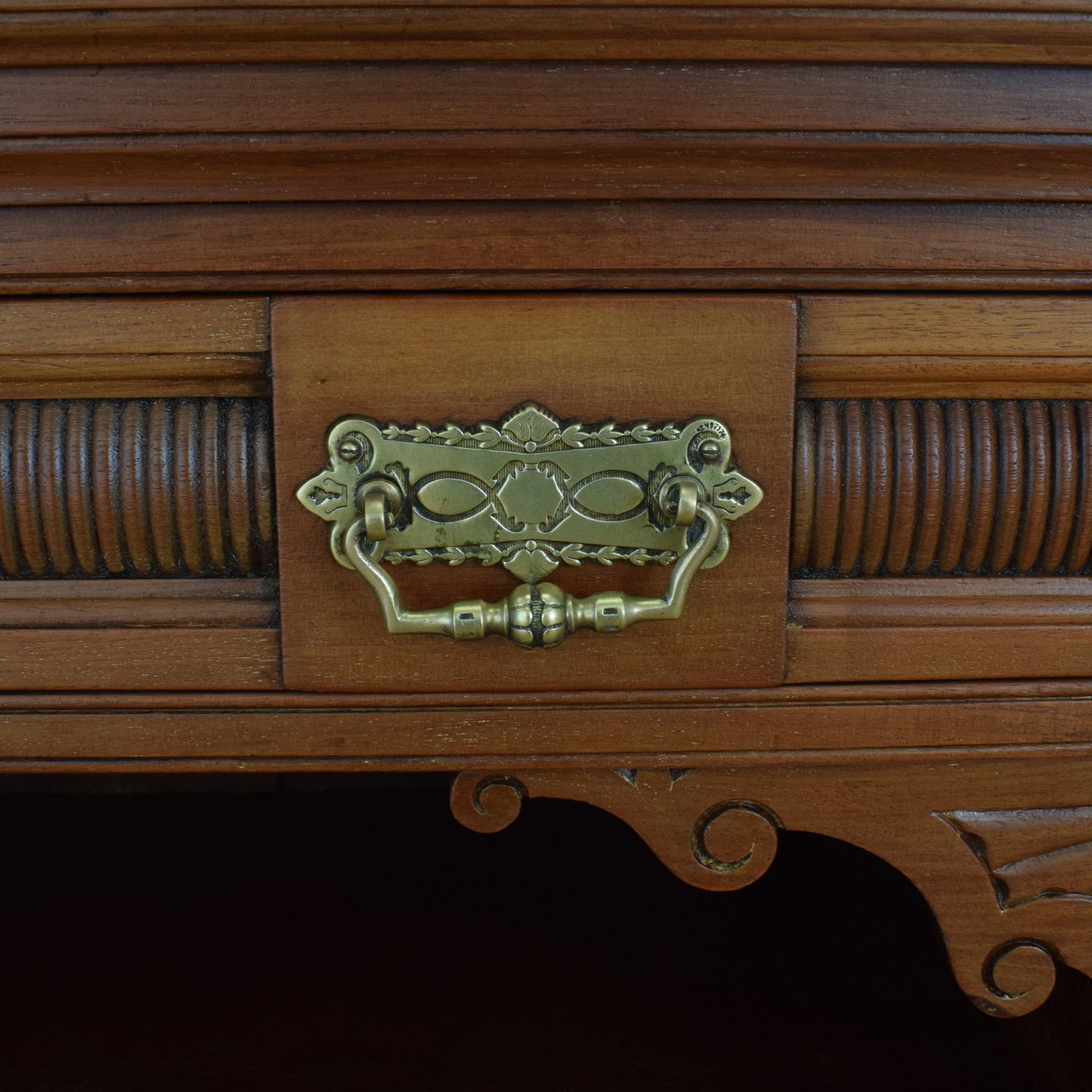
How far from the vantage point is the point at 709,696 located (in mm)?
400

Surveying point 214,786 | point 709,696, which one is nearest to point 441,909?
point 214,786

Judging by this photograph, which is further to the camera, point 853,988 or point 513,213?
point 853,988

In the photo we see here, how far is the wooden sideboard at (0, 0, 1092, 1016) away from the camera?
0.34 meters

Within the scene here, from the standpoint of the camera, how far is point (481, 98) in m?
0.33

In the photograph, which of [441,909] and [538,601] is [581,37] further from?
[441,909]

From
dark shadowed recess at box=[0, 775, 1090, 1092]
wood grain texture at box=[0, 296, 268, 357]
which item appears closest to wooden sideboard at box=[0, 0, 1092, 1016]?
wood grain texture at box=[0, 296, 268, 357]

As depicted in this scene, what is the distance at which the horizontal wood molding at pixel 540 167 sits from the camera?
A: 0.34 meters

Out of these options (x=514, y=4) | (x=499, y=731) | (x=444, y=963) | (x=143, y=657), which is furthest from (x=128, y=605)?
(x=444, y=963)

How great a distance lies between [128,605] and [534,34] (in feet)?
0.80

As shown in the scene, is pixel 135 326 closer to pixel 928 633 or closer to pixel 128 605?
pixel 128 605

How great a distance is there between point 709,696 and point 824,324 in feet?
0.47

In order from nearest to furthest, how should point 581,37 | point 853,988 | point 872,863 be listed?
point 581,37 < point 853,988 < point 872,863

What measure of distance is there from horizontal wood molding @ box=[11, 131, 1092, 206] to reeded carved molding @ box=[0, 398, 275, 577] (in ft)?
0.24

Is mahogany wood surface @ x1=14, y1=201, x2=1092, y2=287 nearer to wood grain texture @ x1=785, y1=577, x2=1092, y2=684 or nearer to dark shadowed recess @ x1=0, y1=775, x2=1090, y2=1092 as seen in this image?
wood grain texture @ x1=785, y1=577, x2=1092, y2=684
